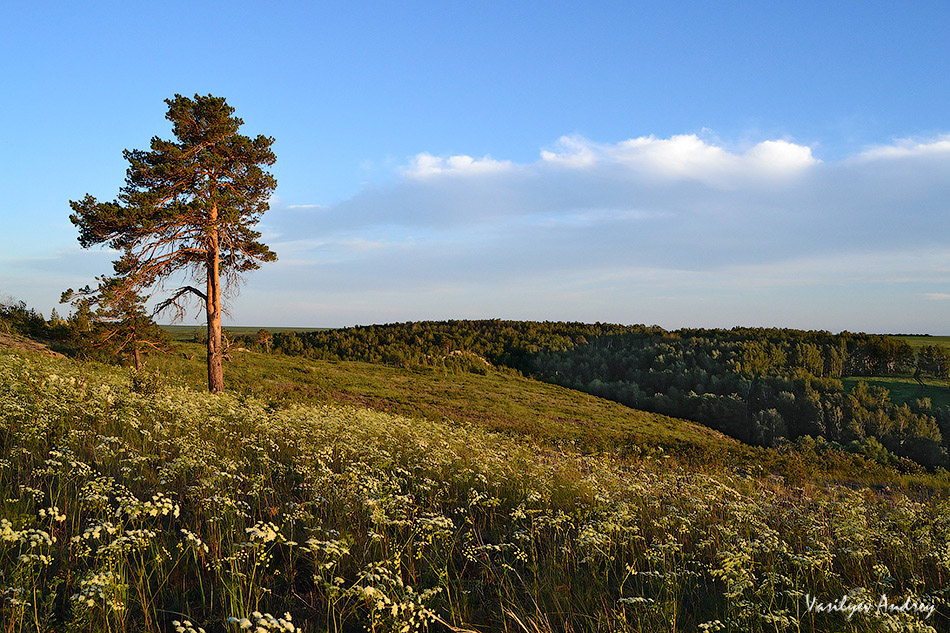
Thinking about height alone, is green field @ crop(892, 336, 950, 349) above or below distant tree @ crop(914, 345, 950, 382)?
above

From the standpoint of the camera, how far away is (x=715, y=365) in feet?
210

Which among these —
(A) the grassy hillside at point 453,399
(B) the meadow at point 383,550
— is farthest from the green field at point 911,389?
(B) the meadow at point 383,550

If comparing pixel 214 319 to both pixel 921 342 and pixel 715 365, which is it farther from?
pixel 921 342

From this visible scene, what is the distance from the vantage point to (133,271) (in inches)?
692

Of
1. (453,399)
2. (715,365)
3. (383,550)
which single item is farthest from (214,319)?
(715,365)

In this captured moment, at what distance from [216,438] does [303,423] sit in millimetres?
2444

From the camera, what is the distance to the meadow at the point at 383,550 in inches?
136

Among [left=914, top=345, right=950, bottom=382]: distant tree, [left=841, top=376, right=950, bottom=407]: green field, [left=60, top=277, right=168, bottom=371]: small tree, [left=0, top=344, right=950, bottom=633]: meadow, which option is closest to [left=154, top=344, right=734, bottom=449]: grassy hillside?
[left=60, top=277, right=168, bottom=371]: small tree

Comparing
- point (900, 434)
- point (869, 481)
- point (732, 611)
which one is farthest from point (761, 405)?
point (732, 611)

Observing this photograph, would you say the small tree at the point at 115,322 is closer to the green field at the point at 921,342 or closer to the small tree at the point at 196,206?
the small tree at the point at 196,206

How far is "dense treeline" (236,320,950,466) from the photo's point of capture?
146ft

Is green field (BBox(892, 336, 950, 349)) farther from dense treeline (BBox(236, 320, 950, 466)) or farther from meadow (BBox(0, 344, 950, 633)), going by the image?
meadow (BBox(0, 344, 950, 633))

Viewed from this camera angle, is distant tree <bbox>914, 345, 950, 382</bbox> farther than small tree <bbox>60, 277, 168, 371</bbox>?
Yes

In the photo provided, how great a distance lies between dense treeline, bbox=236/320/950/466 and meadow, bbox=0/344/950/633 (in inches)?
1266
